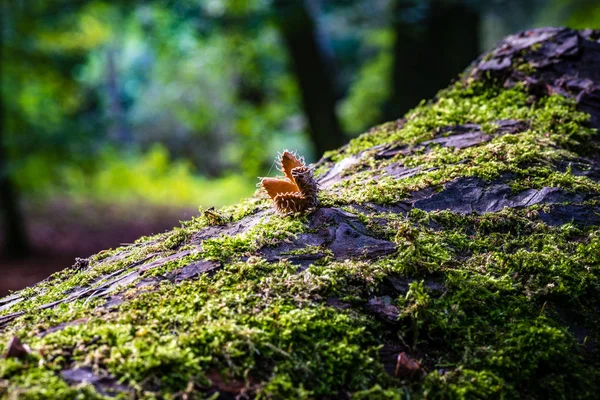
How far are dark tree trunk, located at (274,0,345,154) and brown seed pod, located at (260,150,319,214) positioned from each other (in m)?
6.60

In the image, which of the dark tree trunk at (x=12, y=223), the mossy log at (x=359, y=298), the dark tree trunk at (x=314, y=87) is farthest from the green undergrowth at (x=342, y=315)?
the dark tree trunk at (x=12, y=223)

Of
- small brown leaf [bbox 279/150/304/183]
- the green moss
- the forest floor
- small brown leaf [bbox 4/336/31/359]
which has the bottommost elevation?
the forest floor

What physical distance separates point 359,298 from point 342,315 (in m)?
0.09

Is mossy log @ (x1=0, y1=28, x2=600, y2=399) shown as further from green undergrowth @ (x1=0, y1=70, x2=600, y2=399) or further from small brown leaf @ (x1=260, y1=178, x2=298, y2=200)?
small brown leaf @ (x1=260, y1=178, x2=298, y2=200)

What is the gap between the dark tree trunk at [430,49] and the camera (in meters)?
7.73

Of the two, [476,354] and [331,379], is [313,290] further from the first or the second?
[476,354]

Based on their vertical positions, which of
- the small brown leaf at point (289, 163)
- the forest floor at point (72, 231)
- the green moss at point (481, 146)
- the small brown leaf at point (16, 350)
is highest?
the small brown leaf at point (289, 163)

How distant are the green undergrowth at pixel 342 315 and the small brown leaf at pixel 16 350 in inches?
0.7

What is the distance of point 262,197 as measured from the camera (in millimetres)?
2383

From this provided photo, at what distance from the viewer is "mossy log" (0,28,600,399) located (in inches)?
52.4

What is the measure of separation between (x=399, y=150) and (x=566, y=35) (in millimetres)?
1491

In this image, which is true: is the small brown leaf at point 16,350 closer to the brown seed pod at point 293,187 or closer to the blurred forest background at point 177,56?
the brown seed pod at point 293,187

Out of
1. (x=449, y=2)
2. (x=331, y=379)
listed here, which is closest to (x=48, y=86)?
(x=449, y=2)

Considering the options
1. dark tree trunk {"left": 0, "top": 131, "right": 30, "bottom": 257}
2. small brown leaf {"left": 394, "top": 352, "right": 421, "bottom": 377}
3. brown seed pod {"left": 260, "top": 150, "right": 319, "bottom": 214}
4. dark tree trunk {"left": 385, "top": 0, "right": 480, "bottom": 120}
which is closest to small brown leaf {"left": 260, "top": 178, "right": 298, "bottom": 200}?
brown seed pod {"left": 260, "top": 150, "right": 319, "bottom": 214}
